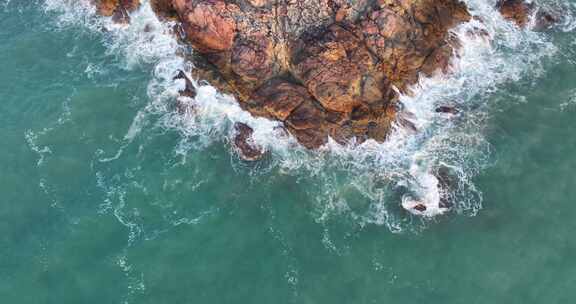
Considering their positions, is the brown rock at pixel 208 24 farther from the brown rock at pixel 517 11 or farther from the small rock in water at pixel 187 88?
the brown rock at pixel 517 11

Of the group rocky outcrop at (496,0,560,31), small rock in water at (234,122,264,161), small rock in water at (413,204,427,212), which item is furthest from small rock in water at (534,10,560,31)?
small rock in water at (234,122,264,161)

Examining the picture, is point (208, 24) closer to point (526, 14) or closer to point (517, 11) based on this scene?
point (517, 11)

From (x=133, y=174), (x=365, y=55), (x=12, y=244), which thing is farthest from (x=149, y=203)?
(x=365, y=55)

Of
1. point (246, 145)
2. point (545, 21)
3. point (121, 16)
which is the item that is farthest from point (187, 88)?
point (545, 21)

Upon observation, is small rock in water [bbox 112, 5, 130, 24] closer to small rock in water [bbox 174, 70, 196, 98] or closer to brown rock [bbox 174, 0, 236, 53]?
brown rock [bbox 174, 0, 236, 53]

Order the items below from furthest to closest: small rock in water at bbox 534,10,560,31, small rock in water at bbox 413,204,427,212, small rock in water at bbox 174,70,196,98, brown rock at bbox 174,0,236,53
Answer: small rock in water at bbox 534,10,560,31
small rock in water at bbox 174,70,196,98
brown rock at bbox 174,0,236,53
small rock in water at bbox 413,204,427,212

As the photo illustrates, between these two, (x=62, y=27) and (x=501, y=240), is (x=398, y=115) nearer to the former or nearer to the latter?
(x=501, y=240)

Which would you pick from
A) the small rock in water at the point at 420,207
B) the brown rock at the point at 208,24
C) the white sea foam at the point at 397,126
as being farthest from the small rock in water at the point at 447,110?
the brown rock at the point at 208,24
